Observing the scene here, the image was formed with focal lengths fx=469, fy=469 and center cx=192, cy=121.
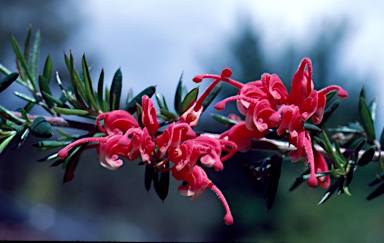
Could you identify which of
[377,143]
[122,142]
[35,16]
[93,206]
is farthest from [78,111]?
[35,16]

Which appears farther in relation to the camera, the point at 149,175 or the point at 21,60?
the point at 21,60

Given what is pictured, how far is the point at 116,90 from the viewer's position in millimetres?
522

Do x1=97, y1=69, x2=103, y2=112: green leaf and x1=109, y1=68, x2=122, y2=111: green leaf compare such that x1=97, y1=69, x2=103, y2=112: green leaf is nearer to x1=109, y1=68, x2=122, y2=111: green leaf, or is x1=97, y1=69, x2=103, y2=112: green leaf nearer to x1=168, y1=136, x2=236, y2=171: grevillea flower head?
x1=109, y1=68, x2=122, y2=111: green leaf

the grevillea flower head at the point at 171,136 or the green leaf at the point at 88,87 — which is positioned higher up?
the green leaf at the point at 88,87

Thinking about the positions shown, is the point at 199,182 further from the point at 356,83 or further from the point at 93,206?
the point at 93,206

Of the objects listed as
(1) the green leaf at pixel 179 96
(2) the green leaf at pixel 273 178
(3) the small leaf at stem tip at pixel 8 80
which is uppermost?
(3) the small leaf at stem tip at pixel 8 80

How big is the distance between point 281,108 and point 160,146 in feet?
0.42

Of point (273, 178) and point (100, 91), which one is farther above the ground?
point (100, 91)

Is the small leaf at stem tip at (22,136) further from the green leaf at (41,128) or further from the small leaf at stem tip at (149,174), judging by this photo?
the small leaf at stem tip at (149,174)

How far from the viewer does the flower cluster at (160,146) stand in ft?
1.49

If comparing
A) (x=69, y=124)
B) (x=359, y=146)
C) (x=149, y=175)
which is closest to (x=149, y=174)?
(x=149, y=175)

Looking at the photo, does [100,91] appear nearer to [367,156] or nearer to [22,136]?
[22,136]

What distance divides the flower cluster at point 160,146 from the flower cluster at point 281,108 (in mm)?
25

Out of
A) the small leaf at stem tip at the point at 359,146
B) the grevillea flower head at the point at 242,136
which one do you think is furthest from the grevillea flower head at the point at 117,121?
the small leaf at stem tip at the point at 359,146
